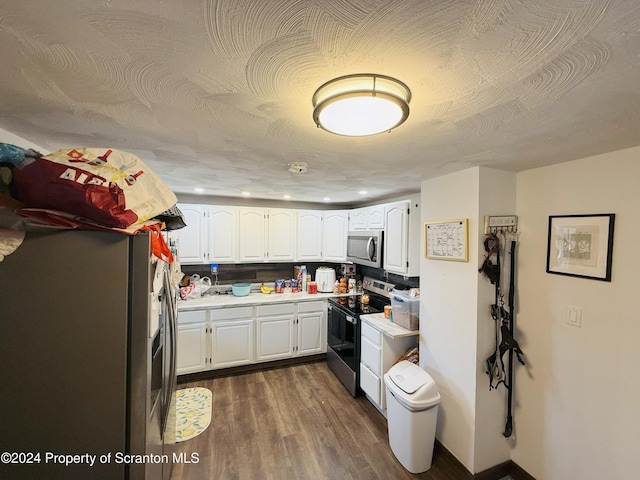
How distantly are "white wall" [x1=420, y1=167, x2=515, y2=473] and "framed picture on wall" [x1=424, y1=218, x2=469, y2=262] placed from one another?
1.7 inches

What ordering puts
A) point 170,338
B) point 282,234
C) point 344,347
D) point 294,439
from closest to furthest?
point 170,338, point 294,439, point 344,347, point 282,234

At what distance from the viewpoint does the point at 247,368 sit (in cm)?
319

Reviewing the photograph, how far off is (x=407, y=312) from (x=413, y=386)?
64cm

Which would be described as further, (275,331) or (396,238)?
(275,331)

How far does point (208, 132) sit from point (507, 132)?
4.64 ft

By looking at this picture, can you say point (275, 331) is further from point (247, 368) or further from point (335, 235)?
point (335, 235)

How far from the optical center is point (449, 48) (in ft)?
2.15

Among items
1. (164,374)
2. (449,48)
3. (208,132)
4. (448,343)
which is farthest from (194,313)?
(449,48)

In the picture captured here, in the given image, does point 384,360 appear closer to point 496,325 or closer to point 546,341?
point 496,325

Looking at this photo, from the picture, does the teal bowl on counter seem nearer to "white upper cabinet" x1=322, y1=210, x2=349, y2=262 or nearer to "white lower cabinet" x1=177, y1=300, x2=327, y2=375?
"white lower cabinet" x1=177, y1=300, x2=327, y2=375

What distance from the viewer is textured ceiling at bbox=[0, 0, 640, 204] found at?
56 cm

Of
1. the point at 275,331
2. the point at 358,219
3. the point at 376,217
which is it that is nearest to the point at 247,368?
the point at 275,331

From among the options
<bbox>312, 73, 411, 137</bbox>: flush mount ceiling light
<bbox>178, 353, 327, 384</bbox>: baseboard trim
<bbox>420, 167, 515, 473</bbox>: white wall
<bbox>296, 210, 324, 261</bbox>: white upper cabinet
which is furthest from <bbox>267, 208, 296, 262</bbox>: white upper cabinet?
<bbox>312, 73, 411, 137</bbox>: flush mount ceiling light

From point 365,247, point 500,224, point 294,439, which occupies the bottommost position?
point 294,439
